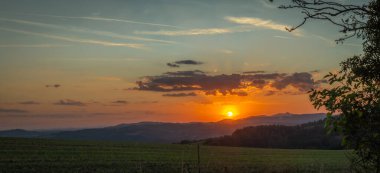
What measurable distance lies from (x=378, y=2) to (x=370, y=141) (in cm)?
364

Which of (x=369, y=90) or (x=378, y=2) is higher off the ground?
(x=378, y=2)

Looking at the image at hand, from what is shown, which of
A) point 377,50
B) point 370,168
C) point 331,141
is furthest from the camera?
point 331,141

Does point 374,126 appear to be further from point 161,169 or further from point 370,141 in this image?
point 161,169

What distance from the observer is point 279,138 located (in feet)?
544

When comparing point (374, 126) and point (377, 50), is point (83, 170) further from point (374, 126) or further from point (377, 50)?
point (374, 126)

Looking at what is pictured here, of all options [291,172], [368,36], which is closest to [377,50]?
[368,36]

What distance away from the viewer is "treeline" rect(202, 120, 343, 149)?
14594cm

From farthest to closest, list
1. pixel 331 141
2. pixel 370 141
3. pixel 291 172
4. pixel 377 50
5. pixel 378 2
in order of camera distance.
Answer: pixel 331 141 < pixel 291 172 < pixel 377 50 < pixel 378 2 < pixel 370 141

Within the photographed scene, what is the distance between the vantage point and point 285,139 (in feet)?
543

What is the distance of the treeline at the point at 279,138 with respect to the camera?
14594 centimetres

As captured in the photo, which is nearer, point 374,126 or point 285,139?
point 374,126

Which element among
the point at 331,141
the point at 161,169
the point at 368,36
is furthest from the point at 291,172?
the point at 331,141

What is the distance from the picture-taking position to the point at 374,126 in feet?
27.7

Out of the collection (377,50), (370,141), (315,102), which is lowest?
(370,141)
